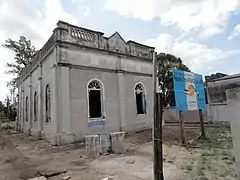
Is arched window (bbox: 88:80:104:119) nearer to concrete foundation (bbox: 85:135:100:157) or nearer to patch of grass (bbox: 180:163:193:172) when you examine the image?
concrete foundation (bbox: 85:135:100:157)

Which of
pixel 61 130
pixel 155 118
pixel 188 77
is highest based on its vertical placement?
pixel 188 77

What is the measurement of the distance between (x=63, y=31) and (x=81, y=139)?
222 inches

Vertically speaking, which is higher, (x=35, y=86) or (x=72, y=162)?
(x=35, y=86)

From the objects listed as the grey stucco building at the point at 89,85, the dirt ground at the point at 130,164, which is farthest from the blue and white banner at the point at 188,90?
the grey stucco building at the point at 89,85

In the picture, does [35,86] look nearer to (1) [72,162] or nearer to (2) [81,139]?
(2) [81,139]

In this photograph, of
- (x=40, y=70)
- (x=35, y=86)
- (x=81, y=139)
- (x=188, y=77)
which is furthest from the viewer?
(x=35, y=86)

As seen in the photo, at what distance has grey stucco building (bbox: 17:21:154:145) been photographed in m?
11.0

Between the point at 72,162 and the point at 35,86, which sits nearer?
the point at 72,162

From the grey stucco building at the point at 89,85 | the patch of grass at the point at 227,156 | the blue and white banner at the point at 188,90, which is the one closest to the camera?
the patch of grass at the point at 227,156

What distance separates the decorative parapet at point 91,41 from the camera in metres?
11.3

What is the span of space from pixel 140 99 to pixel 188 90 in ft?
17.0

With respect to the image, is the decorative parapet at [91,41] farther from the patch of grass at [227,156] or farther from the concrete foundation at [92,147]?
the patch of grass at [227,156]

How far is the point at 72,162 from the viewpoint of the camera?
7.38m

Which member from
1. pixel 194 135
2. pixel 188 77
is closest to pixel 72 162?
pixel 188 77
